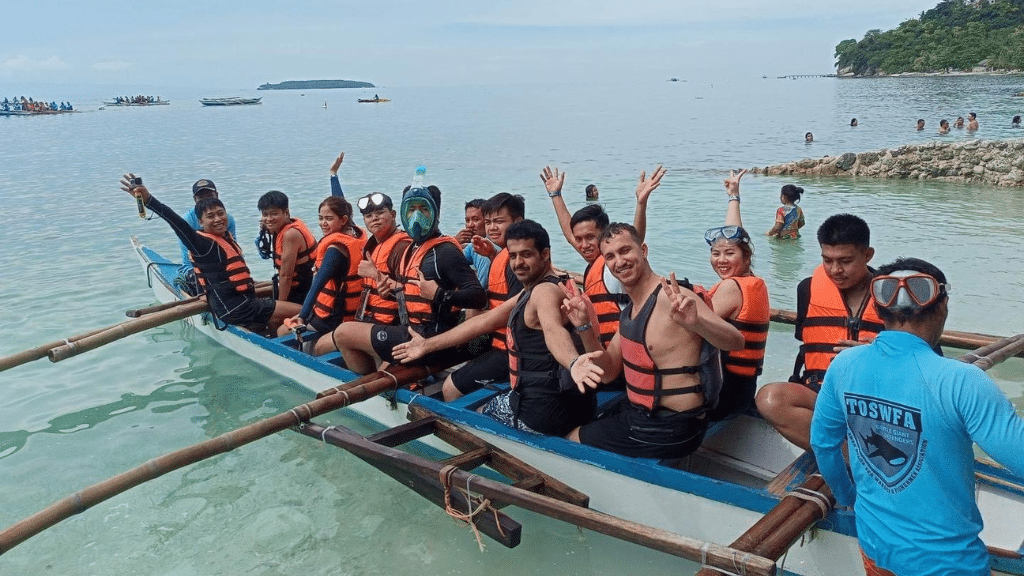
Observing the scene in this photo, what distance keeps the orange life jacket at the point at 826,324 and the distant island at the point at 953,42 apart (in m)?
96.5

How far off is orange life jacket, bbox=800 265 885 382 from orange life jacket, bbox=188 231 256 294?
229 inches

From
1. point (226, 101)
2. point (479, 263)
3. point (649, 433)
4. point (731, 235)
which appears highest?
point (226, 101)

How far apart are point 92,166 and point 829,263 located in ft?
121

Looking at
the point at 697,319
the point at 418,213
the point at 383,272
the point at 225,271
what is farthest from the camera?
the point at 225,271

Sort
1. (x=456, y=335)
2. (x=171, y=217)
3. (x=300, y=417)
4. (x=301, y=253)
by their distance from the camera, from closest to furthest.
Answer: (x=300, y=417), (x=456, y=335), (x=171, y=217), (x=301, y=253)

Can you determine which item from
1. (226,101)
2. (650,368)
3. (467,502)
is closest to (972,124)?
(650,368)

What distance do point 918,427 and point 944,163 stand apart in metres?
21.2

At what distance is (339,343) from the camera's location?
→ 660 cm

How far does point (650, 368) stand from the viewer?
13.6 ft

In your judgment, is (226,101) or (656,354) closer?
(656,354)

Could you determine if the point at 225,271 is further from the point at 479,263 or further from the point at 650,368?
the point at 650,368

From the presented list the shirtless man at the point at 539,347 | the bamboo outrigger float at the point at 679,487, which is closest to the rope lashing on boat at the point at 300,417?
the bamboo outrigger float at the point at 679,487

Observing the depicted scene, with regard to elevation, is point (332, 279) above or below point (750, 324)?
above

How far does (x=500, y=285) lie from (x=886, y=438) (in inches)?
144
